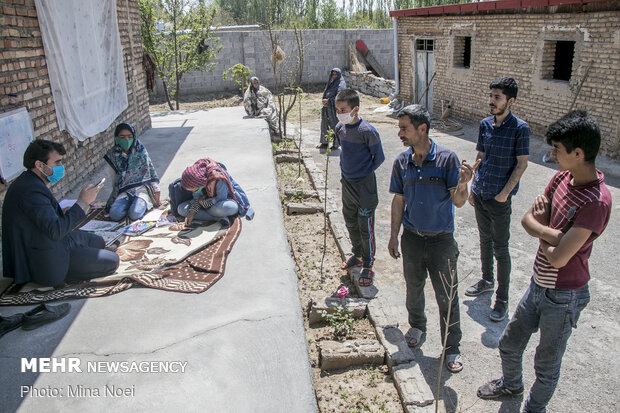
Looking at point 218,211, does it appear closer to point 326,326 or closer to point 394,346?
point 326,326

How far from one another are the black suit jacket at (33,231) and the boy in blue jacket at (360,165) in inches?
87.1

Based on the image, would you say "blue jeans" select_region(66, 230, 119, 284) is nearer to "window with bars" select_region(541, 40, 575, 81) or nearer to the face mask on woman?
the face mask on woman

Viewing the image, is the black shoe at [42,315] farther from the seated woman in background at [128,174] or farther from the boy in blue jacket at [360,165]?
the boy in blue jacket at [360,165]

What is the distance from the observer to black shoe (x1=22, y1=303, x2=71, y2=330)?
2982mm

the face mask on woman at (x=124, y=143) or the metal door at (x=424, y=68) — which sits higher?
the metal door at (x=424, y=68)

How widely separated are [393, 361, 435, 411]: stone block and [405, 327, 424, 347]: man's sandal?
294 millimetres

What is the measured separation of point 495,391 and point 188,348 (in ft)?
6.43

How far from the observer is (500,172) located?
357 centimetres

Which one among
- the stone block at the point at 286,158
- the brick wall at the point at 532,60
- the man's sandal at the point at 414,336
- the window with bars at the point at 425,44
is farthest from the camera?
the window with bars at the point at 425,44

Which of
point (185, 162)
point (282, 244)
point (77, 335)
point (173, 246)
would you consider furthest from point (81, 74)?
point (77, 335)

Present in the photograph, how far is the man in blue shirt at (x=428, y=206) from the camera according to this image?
2941mm

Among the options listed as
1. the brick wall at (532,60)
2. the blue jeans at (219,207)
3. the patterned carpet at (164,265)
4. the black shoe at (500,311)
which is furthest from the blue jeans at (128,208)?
the brick wall at (532,60)

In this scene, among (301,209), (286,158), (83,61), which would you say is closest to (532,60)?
(286,158)

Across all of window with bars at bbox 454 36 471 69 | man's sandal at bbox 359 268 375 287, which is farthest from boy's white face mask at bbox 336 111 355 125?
window with bars at bbox 454 36 471 69
